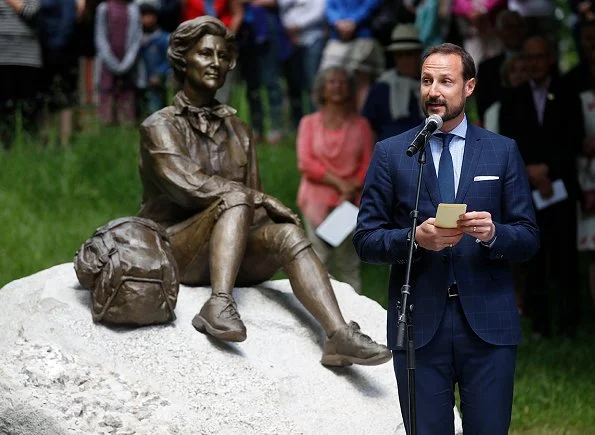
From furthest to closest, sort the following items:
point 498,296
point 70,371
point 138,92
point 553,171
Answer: point 138,92, point 553,171, point 70,371, point 498,296

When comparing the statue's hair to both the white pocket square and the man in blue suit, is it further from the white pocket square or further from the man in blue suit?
the white pocket square

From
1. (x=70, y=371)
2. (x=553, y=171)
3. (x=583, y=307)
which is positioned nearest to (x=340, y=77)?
(x=553, y=171)

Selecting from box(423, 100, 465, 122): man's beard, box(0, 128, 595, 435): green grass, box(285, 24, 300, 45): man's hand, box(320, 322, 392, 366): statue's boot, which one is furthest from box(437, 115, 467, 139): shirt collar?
box(285, 24, 300, 45): man's hand

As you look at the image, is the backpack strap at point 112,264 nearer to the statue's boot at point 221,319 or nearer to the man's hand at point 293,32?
the statue's boot at point 221,319

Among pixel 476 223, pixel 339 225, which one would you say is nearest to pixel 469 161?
pixel 476 223

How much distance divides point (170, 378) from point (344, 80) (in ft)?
14.0

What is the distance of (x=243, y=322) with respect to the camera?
7.57 metres

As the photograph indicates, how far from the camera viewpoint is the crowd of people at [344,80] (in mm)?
10477

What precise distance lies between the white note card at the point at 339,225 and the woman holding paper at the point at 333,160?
1081mm

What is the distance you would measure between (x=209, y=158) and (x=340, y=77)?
2.98 meters

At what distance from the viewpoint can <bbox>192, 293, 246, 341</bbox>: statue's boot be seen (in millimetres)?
7125

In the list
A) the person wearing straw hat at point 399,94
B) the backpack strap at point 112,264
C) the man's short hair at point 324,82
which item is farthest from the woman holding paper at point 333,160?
the backpack strap at point 112,264

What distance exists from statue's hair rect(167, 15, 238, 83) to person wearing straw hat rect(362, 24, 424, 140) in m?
3.15

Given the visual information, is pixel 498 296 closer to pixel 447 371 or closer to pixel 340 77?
pixel 447 371
